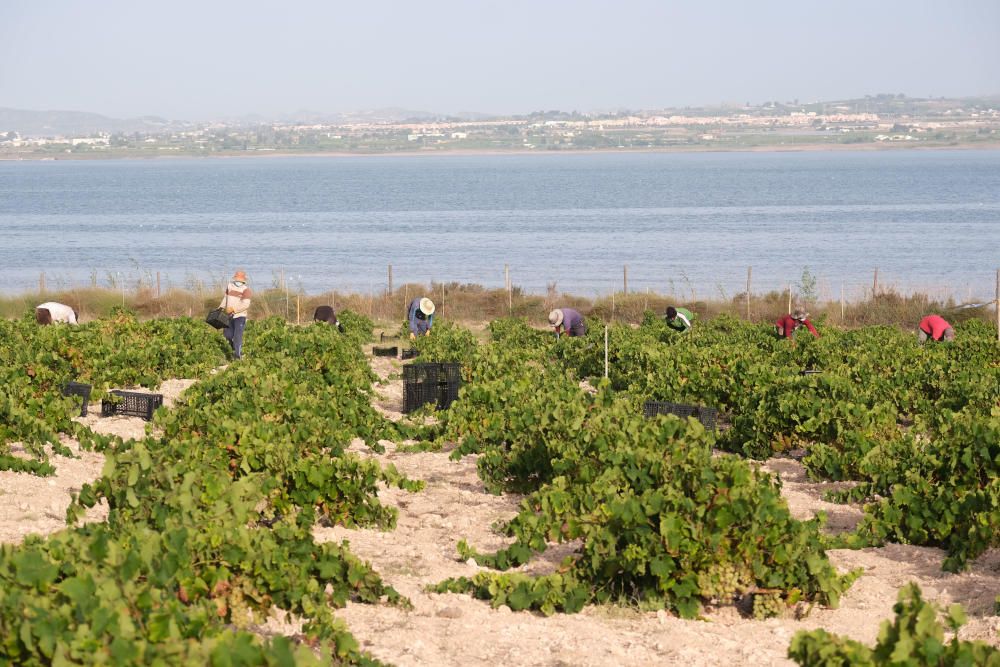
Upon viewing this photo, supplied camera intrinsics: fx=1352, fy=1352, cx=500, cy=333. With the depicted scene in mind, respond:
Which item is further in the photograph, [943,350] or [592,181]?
[592,181]

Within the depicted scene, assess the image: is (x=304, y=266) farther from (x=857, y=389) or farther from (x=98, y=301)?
(x=857, y=389)

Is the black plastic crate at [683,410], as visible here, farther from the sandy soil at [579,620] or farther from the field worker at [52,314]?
the field worker at [52,314]

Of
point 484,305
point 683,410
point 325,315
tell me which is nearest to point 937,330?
point 683,410

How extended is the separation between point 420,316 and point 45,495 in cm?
1238

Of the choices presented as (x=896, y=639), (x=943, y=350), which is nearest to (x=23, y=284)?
(x=943, y=350)

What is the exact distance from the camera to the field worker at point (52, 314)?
21.9 m

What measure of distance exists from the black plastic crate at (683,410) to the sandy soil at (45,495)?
5437 millimetres

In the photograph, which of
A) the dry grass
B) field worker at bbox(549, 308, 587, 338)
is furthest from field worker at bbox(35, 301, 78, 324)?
field worker at bbox(549, 308, 587, 338)

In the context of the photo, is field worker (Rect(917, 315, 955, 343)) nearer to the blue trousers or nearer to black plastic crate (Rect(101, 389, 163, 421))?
the blue trousers

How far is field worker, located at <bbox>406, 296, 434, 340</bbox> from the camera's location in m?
22.1

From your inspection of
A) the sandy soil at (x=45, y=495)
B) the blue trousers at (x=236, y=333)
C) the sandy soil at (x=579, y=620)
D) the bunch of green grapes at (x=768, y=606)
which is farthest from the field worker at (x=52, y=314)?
the bunch of green grapes at (x=768, y=606)

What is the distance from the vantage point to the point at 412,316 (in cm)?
2241

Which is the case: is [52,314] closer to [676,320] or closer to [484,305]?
[676,320]

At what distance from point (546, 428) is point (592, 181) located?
131m
